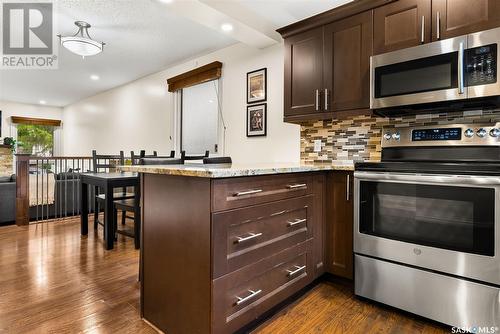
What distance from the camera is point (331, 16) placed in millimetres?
2385

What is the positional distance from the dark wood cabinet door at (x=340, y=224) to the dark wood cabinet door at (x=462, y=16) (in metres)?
1.15

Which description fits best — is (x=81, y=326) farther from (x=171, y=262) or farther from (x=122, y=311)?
(x=171, y=262)

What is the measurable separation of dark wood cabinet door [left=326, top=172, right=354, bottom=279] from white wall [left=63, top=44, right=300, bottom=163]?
0.90 m

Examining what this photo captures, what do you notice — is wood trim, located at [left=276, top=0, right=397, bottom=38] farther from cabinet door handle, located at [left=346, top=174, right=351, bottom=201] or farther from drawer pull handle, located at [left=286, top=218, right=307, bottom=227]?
drawer pull handle, located at [left=286, top=218, right=307, bottom=227]

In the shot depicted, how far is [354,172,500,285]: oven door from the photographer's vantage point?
4.91 ft

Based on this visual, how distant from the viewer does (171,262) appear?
1488 millimetres

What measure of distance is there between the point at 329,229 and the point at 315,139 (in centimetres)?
103

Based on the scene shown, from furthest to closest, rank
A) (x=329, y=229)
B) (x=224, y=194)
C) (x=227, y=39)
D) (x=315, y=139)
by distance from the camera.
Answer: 1. (x=227, y=39)
2. (x=315, y=139)
3. (x=329, y=229)
4. (x=224, y=194)

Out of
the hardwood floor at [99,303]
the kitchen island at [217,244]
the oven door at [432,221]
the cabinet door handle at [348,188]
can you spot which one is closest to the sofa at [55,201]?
the hardwood floor at [99,303]

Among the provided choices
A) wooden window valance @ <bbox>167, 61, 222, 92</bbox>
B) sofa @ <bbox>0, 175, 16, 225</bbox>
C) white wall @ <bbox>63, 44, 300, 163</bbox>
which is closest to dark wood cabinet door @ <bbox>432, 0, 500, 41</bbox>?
white wall @ <bbox>63, 44, 300, 163</bbox>

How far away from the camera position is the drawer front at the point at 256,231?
1.32 m

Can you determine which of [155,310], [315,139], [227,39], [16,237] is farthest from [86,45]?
[155,310]

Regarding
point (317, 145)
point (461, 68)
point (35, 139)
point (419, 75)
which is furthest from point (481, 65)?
point (35, 139)

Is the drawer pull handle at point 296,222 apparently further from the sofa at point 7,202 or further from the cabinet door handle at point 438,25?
the sofa at point 7,202
